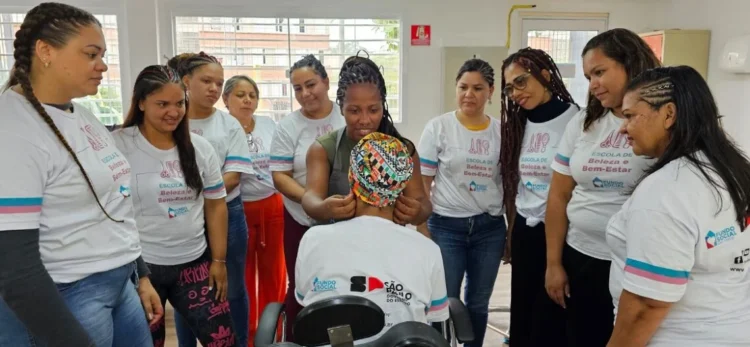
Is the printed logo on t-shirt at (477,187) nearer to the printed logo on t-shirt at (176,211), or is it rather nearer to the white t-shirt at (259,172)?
the white t-shirt at (259,172)

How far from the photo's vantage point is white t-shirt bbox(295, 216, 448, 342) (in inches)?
47.5

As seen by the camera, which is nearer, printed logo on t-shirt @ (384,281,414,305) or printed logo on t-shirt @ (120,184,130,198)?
printed logo on t-shirt @ (384,281,414,305)

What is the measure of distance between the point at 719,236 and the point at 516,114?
112cm

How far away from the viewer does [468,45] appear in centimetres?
419

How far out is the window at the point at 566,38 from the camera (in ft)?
14.2

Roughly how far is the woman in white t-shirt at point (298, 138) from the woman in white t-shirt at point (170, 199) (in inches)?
17.1

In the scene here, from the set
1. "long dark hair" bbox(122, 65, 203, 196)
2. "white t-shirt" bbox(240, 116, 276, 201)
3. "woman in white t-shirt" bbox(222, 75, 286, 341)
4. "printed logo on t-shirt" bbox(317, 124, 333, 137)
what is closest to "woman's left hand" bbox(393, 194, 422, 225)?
"long dark hair" bbox(122, 65, 203, 196)

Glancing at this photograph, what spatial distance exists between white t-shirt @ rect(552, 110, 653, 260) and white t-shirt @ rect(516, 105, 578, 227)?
19 cm

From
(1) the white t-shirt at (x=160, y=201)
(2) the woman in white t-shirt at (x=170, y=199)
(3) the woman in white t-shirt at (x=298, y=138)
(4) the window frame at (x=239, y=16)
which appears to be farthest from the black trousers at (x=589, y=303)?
(4) the window frame at (x=239, y=16)

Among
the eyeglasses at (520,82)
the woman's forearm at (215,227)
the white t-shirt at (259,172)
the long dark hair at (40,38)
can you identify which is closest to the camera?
the long dark hair at (40,38)

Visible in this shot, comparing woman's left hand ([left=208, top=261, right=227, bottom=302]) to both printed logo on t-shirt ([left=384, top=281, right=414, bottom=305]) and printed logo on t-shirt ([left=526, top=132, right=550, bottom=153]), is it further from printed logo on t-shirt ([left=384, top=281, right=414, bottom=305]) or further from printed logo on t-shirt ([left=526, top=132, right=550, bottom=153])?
printed logo on t-shirt ([left=526, top=132, right=550, bottom=153])

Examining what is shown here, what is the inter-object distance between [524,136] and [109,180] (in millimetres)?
1545

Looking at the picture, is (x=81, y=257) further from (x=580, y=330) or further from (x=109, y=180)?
(x=580, y=330)

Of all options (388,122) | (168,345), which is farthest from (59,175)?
(168,345)
